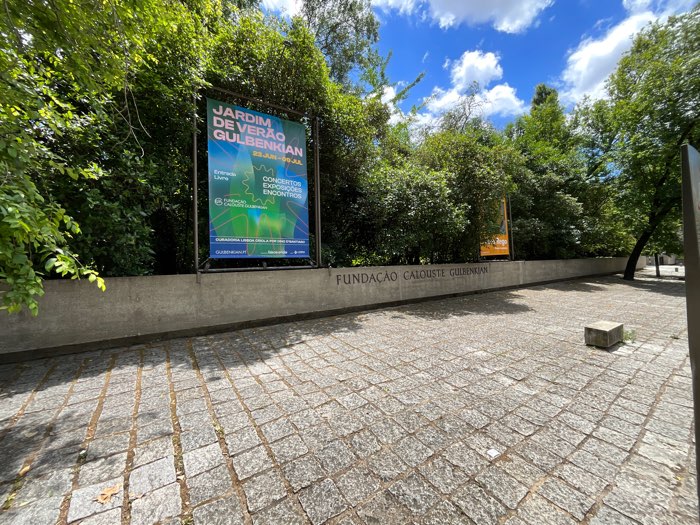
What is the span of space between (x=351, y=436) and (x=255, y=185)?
481 cm

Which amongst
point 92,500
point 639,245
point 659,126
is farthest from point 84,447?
point 639,245

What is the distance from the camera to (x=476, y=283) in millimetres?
9328

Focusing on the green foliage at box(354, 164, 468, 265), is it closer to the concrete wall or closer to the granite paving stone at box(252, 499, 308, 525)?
the concrete wall

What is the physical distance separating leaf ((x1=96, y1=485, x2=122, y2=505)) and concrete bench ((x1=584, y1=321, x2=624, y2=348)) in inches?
208

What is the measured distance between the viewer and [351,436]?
1.99 meters

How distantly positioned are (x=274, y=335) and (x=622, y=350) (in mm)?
5186

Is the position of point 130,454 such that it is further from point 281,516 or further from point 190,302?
point 190,302

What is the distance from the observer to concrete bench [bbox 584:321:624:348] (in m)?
3.70

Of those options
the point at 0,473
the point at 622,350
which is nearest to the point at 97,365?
the point at 0,473

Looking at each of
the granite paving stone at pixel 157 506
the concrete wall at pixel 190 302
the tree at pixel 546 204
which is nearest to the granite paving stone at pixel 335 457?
the granite paving stone at pixel 157 506

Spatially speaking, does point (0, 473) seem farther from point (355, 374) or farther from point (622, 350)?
point (622, 350)

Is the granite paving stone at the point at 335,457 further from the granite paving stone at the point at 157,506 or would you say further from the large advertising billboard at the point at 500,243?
the large advertising billboard at the point at 500,243

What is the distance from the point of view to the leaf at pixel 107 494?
147cm

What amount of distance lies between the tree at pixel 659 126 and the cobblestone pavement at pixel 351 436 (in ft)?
41.7
